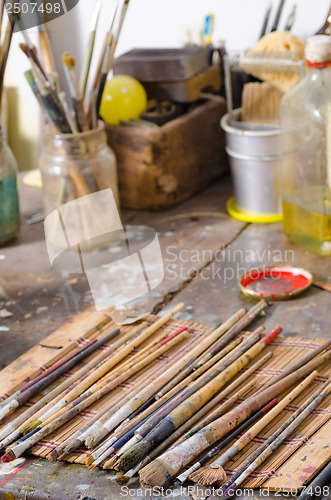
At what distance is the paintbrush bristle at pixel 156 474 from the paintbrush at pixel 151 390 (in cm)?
8

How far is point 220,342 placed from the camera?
0.95 m

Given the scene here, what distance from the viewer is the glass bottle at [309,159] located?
3.86ft

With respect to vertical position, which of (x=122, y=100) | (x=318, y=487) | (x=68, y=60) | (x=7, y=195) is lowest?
(x=318, y=487)

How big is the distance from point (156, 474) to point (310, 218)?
2.05 ft

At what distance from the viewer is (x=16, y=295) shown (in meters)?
1.16

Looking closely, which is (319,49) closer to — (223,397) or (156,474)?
(223,397)

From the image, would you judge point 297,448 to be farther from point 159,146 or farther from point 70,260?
point 159,146

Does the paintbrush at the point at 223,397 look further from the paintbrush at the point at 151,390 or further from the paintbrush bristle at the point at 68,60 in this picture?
the paintbrush bristle at the point at 68,60

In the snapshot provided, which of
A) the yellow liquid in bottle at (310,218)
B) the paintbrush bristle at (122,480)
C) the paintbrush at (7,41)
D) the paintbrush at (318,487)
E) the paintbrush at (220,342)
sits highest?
the paintbrush at (7,41)

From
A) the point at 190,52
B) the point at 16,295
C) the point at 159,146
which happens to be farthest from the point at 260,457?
the point at 190,52

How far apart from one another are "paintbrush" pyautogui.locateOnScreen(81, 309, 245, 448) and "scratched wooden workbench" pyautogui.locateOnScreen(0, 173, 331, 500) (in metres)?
0.04

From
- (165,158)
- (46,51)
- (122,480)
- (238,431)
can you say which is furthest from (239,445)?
(46,51)

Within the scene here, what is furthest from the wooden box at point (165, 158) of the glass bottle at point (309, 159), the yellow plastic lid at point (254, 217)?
the glass bottle at point (309, 159)

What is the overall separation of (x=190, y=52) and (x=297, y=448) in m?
0.96
